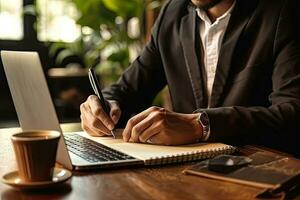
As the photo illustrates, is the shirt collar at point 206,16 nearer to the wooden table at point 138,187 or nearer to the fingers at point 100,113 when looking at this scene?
the fingers at point 100,113

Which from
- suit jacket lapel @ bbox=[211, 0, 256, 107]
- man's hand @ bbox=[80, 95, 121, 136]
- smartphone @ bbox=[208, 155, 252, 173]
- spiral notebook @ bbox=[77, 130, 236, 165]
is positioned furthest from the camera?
suit jacket lapel @ bbox=[211, 0, 256, 107]

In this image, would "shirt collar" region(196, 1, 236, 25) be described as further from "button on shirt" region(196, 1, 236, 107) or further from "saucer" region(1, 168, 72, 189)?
"saucer" region(1, 168, 72, 189)

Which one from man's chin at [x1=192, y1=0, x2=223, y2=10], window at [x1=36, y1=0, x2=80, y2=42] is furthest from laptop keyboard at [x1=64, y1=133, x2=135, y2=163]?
window at [x1=36, y1=0, x2=80, y2=42]

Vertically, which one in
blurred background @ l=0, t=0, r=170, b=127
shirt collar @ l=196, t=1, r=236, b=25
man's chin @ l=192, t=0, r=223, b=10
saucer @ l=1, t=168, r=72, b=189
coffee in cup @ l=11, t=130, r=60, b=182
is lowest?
blurred background @ l=0, t=0, r=170, b=127

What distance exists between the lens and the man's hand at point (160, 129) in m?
1.09

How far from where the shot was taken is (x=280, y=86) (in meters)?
1.38

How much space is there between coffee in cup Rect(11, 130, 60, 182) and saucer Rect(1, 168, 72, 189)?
0.04ft

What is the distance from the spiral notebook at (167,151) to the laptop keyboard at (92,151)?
0.02m

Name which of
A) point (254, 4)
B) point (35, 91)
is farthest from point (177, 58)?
point (35, 91)

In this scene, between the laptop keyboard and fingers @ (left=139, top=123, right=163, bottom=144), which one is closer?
the laptop keyboard

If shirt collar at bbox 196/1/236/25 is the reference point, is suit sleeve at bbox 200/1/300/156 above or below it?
below

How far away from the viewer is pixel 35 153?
2.45 ft

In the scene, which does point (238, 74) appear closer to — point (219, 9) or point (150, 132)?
point (219, 9)

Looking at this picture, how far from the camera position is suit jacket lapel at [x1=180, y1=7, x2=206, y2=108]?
159 centimetres
